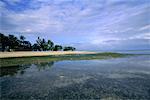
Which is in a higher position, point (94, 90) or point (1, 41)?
point (1, 41)

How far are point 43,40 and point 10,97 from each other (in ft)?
283

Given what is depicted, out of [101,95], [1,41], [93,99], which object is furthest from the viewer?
[1,41]

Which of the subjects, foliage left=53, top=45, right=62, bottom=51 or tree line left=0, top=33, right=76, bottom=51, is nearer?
tree line left=0, top=33, right=76, bottom=51

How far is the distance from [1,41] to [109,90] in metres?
78.1

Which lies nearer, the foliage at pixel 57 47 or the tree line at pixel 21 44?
the tree line at pixel 21 44

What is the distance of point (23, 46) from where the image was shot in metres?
90.4

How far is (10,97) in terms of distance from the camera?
32.8 ft

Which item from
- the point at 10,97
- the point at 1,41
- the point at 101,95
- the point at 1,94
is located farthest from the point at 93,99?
the point at 1,41

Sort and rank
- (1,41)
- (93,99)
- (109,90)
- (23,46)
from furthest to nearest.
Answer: (23,46)
(1,41)
(109,90)
(93,99)

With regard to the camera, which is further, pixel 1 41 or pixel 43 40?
pixel 43 40

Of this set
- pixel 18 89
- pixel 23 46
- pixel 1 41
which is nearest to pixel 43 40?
pixel 23 46

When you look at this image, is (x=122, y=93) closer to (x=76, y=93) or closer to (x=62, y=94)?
(x=76, y=93)

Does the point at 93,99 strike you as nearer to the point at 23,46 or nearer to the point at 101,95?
the point at 101,95

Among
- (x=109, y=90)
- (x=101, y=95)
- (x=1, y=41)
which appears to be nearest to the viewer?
(x=101, y=95)
